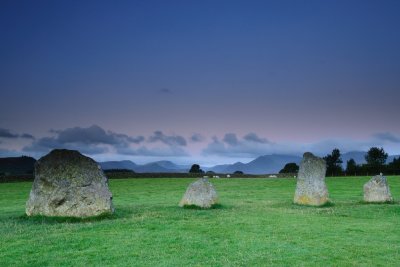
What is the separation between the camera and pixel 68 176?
22875mm

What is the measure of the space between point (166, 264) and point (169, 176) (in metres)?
74.1

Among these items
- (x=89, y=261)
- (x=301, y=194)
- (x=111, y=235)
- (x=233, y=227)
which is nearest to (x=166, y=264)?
(x=89, y=261)

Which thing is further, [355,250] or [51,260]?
[355,250]

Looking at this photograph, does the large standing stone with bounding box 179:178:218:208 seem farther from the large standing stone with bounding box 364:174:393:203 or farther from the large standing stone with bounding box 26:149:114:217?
the large standing stone with bounding box 364:174:393:203

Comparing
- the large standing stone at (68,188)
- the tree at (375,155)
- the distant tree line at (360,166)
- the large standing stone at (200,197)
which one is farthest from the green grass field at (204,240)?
the tree at (375,155)

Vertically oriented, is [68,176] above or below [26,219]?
above

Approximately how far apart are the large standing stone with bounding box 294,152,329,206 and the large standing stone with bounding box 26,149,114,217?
1332 cm

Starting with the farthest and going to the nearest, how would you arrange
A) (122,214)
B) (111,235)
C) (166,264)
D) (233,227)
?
(122,214) → (233,227) → (111,235) → (166,264)

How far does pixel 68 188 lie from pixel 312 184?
51.7 ft

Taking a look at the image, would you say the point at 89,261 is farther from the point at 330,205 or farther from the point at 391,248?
the point at 330,205

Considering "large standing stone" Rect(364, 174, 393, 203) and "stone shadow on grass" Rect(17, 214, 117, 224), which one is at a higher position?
"large standing stone" Rect(364, 174, 393, 203)

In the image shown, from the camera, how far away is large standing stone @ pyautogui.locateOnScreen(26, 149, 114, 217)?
22.4 meters

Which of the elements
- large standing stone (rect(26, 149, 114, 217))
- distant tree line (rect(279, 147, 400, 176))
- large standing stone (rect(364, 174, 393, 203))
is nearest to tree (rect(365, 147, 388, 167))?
distant tree line (rect(279, 147, 400, 176))

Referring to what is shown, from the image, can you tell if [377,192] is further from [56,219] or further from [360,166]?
[360,166]
